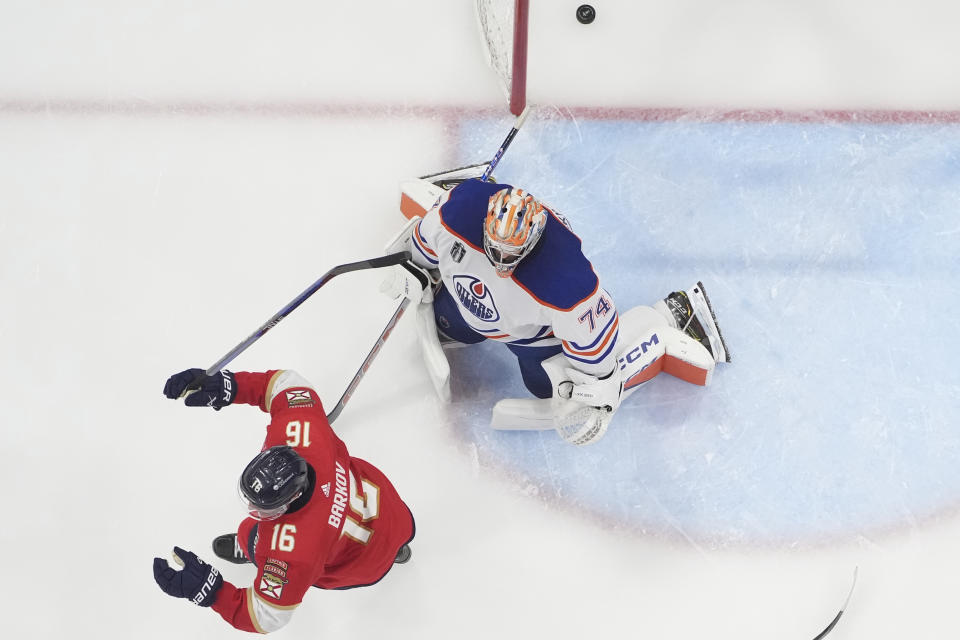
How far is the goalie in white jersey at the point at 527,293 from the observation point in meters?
2.80

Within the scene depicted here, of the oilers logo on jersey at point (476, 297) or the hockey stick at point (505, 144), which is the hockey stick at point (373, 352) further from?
the hockey stick at point (505, 144)

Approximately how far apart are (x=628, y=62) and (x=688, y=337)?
1610 millimetres

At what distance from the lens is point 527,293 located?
9.61ft

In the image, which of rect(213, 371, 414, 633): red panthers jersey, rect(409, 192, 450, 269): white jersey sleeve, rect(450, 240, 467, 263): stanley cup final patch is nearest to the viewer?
rect(213, 371, 414, 633): red panthers jersey

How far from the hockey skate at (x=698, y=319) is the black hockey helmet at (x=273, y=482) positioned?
196 centimetres

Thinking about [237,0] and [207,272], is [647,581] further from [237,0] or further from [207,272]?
[237,0]

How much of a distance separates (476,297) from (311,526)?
1004 millimetres

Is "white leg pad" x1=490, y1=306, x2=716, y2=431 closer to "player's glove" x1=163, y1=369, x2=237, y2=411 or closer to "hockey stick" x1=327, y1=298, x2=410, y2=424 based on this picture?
"hockey stick" x1=327, y1=298, x2=410, y2=424

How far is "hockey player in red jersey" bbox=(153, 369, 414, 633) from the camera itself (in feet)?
8.18

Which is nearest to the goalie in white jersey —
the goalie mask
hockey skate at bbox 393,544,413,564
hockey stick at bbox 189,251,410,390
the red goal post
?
the goalie mask

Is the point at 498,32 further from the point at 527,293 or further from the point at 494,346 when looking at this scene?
the point at 527,293

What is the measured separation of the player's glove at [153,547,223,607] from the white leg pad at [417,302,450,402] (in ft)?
3.84

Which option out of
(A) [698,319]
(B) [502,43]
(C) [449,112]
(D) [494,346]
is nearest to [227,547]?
(D) [494,346]

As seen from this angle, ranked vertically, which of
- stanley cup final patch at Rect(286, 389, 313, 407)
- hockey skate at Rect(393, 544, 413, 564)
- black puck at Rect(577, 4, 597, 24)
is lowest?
hockey skate at Rect(393, 544, 413, 564)
